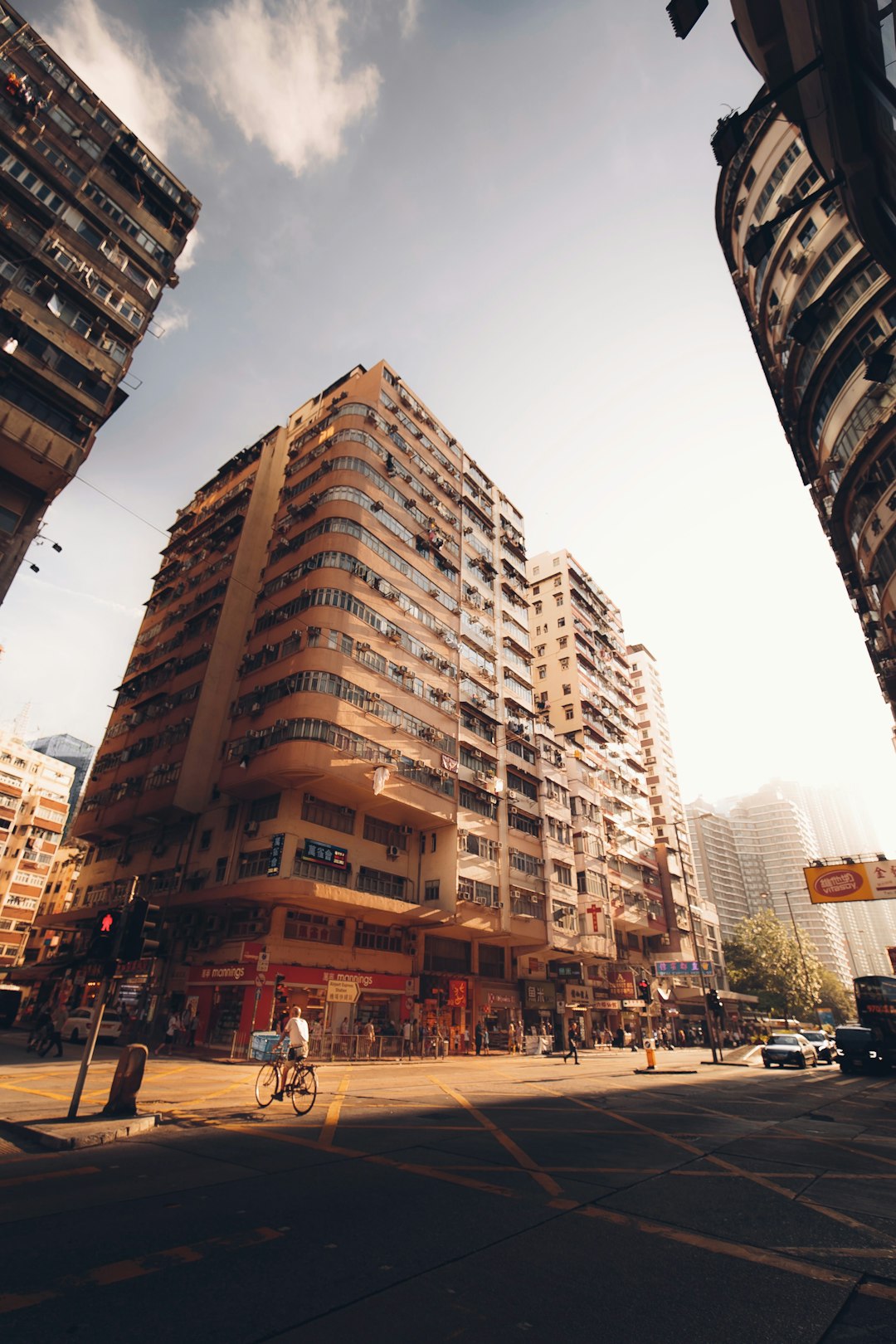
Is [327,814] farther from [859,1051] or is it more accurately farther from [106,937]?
[859,1051]

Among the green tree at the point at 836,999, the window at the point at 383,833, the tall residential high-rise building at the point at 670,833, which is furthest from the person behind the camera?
the green tree at the point at 836,999

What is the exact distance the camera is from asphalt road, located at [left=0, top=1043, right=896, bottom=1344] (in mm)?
3646

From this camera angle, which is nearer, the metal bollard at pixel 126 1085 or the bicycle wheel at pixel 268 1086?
the metal bollard at pixel 126 1085

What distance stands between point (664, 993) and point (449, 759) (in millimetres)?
39148

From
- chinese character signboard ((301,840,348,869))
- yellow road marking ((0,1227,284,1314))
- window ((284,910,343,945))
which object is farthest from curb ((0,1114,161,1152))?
window ((284,910,343,945))

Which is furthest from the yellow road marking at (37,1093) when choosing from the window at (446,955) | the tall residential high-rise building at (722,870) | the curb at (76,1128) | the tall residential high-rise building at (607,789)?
the tall residential high-rise building at (722,870)

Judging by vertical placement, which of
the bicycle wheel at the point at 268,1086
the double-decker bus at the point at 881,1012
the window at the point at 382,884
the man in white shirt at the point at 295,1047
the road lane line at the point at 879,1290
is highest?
the window at the point at 382,884

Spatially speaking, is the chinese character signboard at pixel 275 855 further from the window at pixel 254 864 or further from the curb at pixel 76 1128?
the curb at pixel 76 1128

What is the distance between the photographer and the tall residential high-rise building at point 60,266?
2717cm

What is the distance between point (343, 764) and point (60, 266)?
90.7 feet

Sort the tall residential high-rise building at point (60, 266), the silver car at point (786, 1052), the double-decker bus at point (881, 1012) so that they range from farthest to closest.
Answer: the silver car at point (786, 1052)
the tall residential high-rise building at point (60, 266)
the double-decker bus at point (881, 1012)

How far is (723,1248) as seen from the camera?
16.1 ft

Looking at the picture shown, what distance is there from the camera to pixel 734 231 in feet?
108

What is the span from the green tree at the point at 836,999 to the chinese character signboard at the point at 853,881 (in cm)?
6806
